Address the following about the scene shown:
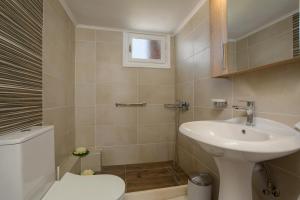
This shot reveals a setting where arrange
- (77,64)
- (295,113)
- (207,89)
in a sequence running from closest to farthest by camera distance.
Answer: (295,113)
(207,89)
(77,64)

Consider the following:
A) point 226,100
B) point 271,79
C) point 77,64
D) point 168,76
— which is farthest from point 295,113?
point 77,64

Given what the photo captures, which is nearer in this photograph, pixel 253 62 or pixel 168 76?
pixel 253 62

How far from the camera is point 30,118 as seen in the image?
1110 mm

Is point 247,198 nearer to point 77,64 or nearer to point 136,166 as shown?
point 136,166

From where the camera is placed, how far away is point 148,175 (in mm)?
2037

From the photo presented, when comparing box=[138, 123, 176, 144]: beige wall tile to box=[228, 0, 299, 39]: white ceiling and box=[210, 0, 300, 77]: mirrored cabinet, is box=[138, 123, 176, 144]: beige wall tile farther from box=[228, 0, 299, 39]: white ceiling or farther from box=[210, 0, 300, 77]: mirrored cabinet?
box=[228, 0, 299, 39]: white ceiling

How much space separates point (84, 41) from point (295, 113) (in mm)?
2311

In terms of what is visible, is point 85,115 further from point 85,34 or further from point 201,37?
point 201,37

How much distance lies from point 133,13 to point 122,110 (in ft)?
4.10

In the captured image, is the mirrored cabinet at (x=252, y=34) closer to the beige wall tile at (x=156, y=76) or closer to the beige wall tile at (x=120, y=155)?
the beige wall tile at (x=156, y=76)

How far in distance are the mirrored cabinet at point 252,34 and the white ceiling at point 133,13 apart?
500mm

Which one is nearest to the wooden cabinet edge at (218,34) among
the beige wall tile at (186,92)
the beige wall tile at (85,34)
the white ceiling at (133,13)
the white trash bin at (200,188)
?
the white ceiling at (133,13)

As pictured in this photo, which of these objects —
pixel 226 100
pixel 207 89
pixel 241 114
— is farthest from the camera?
pixel 207 89

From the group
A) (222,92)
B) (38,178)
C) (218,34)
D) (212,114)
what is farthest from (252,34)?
(38,178)
